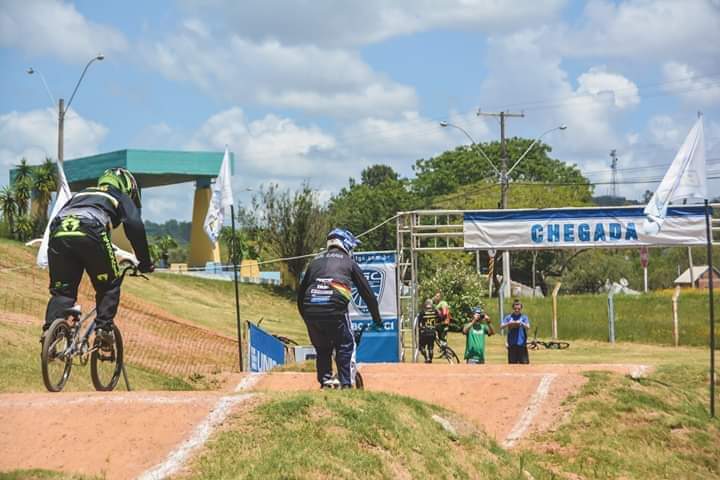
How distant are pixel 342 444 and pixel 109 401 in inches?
75.0

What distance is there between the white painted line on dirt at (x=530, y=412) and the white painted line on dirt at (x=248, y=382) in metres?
3.90

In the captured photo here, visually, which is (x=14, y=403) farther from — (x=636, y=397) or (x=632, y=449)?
(x=636, y=397)

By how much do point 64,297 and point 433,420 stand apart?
327cm

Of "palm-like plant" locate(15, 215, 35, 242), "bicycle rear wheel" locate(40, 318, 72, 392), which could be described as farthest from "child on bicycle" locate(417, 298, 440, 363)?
"palm-like plant" locate(15, 215, 35, 242)

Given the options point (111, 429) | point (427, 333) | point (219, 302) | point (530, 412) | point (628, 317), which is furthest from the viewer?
point (219, 302)

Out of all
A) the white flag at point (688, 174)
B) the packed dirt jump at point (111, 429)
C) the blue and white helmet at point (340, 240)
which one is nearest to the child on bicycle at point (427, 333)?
the white flag at point (688, 174)

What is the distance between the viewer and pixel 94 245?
884cm

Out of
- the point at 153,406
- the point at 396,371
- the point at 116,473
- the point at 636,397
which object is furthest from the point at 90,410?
the point at 396,371

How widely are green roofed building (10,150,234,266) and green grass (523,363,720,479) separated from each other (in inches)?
1338

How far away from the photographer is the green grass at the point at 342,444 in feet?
22.9

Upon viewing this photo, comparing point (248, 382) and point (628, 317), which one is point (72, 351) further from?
point (628, 317)

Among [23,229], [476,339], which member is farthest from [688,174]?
[23,229]

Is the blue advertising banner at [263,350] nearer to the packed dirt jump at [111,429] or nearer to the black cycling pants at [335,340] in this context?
the black cycling pants at [335,340]

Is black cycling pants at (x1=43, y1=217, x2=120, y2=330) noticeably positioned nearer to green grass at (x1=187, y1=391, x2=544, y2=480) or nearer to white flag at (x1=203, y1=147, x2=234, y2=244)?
green grass at (x1=187, y1=391, x2=544, y2=480)
